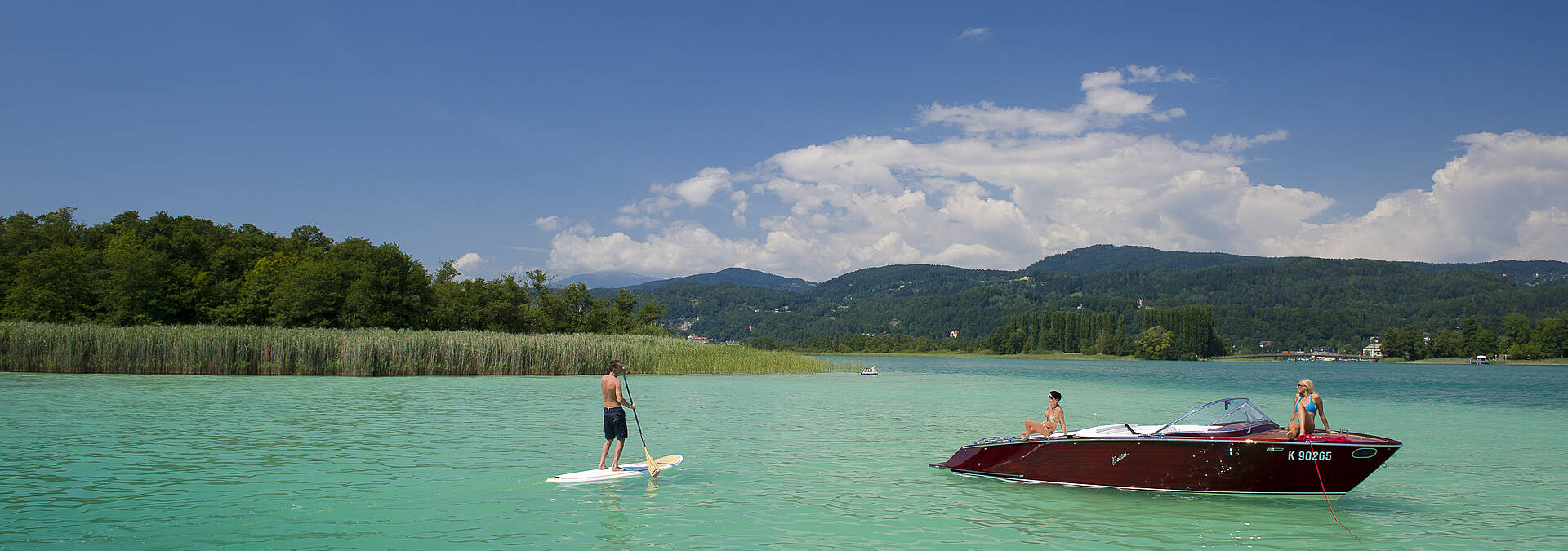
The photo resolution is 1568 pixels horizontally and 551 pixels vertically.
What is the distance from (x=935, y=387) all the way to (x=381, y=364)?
26633mm

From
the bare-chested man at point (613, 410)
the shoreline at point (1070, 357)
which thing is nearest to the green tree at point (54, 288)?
the bare-chested man at point (613, 410)

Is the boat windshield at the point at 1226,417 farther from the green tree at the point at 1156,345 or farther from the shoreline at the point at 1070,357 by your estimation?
the green tree at the point at 1156,345

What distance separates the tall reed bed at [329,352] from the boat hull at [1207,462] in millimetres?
35324

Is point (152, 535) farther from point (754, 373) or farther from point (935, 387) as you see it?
point (754, 373)

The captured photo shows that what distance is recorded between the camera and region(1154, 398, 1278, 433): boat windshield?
11859 mm

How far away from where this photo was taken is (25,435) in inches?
635

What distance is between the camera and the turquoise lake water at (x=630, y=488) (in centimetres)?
943

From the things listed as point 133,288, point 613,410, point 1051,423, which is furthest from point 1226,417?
point 133,288

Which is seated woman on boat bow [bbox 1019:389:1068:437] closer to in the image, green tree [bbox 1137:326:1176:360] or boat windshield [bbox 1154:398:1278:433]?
boat windshield [bbox 1154:398:1278:433]

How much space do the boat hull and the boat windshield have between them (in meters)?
0.38

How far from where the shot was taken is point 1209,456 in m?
11.6

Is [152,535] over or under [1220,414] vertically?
under

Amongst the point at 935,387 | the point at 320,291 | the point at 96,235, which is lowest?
the point at 935,387

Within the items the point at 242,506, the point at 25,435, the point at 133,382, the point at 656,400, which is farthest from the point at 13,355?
the point at 242,506
